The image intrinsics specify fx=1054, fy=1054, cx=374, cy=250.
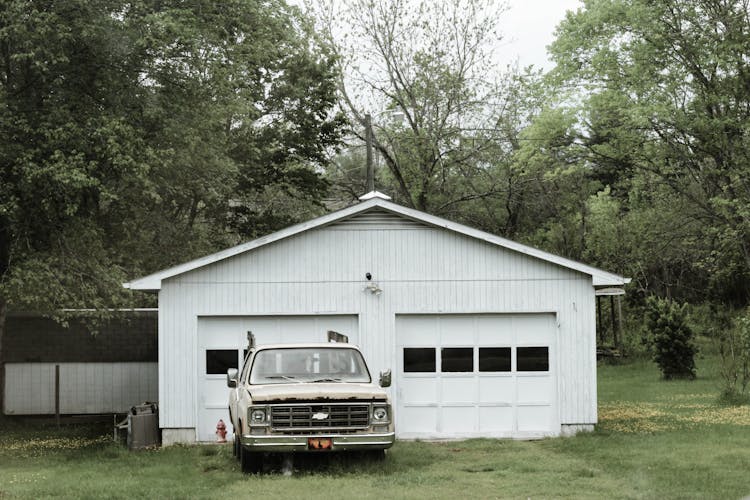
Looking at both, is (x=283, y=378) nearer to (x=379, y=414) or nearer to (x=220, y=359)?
(x=379, y=414)

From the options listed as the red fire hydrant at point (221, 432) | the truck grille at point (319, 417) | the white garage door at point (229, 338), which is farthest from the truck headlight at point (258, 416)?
the white garage door at point (229, 338)

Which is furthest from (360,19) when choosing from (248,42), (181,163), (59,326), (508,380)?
(508,380)

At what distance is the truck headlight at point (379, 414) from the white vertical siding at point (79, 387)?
10597mm

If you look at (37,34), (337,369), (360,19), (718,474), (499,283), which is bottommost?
(718,474)

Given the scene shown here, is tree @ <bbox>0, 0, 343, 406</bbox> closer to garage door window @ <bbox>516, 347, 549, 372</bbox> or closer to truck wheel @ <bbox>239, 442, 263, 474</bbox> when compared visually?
truck wheel @ <bbox>239, 442, 263, 474</bbox>

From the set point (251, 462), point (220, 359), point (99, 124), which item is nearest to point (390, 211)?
point (220, 359)

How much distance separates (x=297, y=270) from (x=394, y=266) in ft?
5.75

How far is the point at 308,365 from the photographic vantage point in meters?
15.0

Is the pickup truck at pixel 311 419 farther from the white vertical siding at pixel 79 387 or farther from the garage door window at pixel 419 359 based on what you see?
the white vertical siding at pixel 79 387

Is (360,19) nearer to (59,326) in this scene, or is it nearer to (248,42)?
(248,42)

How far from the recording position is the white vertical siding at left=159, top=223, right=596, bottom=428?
18.9m

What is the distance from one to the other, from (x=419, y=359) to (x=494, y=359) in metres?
1.36

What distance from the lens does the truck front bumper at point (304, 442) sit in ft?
44.5

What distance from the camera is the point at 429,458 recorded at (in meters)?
15.9
